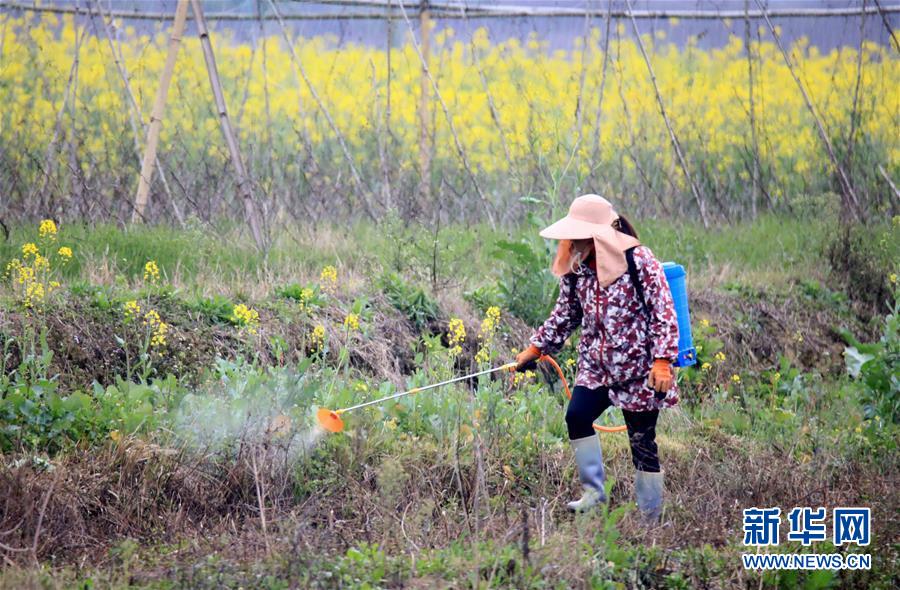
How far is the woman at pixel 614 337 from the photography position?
13.7ft

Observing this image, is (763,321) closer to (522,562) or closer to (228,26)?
(522,562)

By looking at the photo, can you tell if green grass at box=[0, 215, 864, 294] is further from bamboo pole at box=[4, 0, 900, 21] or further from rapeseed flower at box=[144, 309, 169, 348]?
bamboo pole at box=[4, 0, 900, 21]

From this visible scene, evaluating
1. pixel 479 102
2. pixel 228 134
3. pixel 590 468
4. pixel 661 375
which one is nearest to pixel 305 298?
pixel 228 134

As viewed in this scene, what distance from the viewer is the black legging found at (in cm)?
429

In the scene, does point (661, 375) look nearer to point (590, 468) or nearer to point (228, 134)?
point (590, 468)

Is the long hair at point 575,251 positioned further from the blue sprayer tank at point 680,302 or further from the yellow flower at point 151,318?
the yellow flower at point 151,318

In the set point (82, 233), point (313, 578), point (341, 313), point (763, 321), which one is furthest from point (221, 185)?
point (313, 578)

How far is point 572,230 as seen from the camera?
426cm

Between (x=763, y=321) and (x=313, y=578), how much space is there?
575 centimetres

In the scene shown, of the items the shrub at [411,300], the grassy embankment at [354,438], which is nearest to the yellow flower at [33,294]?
the grassy embankment at [354,438]

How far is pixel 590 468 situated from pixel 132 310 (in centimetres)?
277

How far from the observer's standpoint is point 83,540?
389 centimetres

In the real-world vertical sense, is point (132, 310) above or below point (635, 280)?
below

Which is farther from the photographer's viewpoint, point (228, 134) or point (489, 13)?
point (489, 13)
